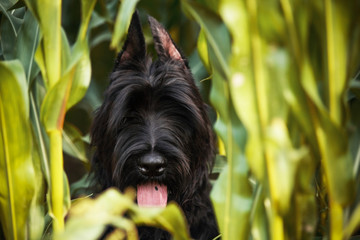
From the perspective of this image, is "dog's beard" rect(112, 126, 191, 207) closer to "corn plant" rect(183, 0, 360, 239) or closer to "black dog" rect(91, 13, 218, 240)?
"black dog" rect(91, 13, 218, 240)

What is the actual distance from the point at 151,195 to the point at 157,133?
0.76 feet

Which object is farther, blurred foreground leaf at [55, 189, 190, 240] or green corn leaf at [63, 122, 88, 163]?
green corn leaf at [63, 122, 88, 163]

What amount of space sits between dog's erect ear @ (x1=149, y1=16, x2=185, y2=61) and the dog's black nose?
0.46 metres

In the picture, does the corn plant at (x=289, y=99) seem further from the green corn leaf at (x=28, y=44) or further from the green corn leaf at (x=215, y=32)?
the green corn leaf at (x=28, y=44)

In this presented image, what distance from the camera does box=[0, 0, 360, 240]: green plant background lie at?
1.17 meters

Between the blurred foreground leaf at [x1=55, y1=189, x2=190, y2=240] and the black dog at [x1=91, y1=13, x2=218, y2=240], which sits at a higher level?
the blurred foreground leaf at [x1=55, y1=189, x2=190, y2=240]

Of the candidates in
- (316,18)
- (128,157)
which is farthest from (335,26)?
(128,157)

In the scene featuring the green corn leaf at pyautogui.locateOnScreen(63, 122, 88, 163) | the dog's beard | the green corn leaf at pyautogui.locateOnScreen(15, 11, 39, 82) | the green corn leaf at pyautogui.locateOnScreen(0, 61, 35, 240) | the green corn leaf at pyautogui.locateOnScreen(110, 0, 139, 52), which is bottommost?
the green corn leaf at pyautogui.locateOnScreen(63, 122, 88, 163)

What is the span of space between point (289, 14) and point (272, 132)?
10.7 inches

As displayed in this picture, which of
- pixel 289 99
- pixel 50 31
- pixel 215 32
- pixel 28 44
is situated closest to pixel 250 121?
pixel 289 99

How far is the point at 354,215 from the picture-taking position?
50.4 inches

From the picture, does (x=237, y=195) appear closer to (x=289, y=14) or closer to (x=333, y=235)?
(x=333, y=235)

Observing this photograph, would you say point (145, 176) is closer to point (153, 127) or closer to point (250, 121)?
point (153, 127)

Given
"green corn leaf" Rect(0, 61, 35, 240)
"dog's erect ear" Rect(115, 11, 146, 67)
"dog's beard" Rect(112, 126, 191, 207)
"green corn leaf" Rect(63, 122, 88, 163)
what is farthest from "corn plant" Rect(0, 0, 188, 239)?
"green corn leaf" Rect(63, 122, 88, 163)
